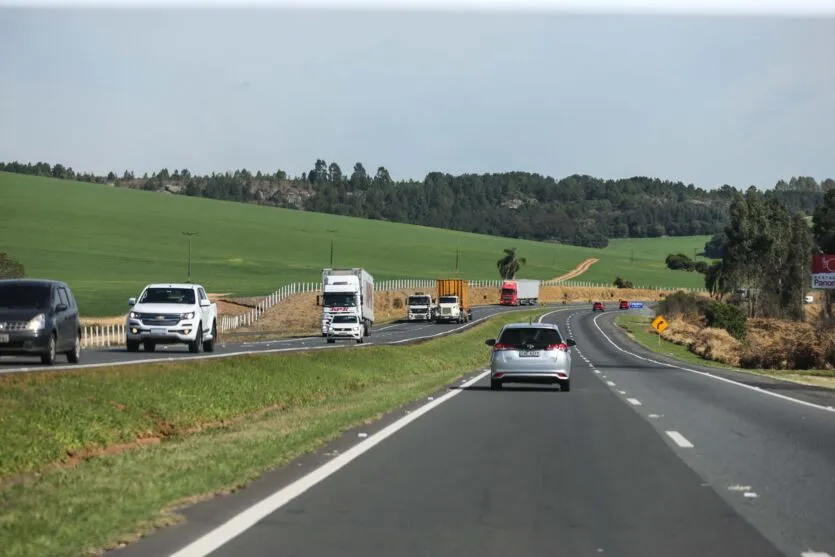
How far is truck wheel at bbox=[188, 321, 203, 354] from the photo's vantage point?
129 ft

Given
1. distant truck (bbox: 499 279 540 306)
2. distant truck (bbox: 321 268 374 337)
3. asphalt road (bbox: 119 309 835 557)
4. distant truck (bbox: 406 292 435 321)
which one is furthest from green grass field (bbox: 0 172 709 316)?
asphalt road (bbox: 119 309 835 557)

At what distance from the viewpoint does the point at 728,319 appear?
109688mm

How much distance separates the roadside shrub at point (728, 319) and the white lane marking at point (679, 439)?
89.9 m

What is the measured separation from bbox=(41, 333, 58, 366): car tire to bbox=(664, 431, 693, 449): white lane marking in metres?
14.9

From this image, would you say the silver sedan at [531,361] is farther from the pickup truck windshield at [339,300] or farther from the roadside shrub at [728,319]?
the roadside shrub at [728,319]

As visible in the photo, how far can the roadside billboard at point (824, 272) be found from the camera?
5903 centimetres

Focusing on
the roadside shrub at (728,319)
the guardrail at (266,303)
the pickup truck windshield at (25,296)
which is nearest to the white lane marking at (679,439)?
the pickup truck windshield at (25,296)

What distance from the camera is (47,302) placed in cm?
2897

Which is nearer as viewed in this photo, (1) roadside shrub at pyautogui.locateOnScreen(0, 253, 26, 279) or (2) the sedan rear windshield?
(2) the sedan rear windshield

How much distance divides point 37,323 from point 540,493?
18.2 m

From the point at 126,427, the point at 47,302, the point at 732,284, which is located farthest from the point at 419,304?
the point at 126,427

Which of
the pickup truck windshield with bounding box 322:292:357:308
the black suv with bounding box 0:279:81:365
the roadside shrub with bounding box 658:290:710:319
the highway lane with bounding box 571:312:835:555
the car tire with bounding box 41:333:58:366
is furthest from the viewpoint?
the roadside shrub with bounding box 658:290:710:319

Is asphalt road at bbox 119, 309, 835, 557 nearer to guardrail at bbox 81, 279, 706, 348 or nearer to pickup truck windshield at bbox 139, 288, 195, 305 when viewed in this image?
pickup truck windshield at bbox 139, 288, 195, 305

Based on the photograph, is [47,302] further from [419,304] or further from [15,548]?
[419,304]
